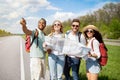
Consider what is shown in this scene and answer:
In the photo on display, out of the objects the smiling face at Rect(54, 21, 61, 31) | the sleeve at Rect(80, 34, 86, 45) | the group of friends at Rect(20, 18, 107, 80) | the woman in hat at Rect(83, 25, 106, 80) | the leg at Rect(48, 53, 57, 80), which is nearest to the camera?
the woman in hat at Rect(83, 25, 106, 80)

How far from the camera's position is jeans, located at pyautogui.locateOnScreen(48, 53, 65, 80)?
21.7 ft

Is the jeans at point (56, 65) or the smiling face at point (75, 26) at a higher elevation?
the smiling face at point (75, 26)

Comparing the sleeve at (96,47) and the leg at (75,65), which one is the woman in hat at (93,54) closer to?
the sleeve at (96,47)

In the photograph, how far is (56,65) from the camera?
669 centimetres

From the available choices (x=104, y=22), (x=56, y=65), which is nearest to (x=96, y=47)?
(x=56, y=65)

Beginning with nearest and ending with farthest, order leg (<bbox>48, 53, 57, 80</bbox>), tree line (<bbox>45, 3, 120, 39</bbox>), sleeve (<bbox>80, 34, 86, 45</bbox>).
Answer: leg (<bbox>48, 53, 57, 80</bbox>) → sleeve (<bbox>80, 34, 86, 45</bbox>) → tree line (<bbox>45, 3, 120, 39</bbox>)

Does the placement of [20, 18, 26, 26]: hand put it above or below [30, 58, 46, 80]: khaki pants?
above

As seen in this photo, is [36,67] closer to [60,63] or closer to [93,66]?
[60,63]

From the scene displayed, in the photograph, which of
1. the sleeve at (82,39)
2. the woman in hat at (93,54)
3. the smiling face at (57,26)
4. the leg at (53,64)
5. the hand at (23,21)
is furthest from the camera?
the sleeve at (82,39)

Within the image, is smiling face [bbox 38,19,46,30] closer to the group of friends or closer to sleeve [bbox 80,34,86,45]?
the group of friends

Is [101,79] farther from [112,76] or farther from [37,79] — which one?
[37,79]

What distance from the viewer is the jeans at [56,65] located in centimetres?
662

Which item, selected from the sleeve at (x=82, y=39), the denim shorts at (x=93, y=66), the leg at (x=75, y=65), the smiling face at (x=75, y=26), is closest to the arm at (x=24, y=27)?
the smiling face at (x=75, y=26)

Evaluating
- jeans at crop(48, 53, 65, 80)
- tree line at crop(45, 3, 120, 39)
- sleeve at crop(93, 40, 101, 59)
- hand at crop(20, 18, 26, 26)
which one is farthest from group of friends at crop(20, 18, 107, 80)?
tree line at crop(45, 3, 120, 39)
